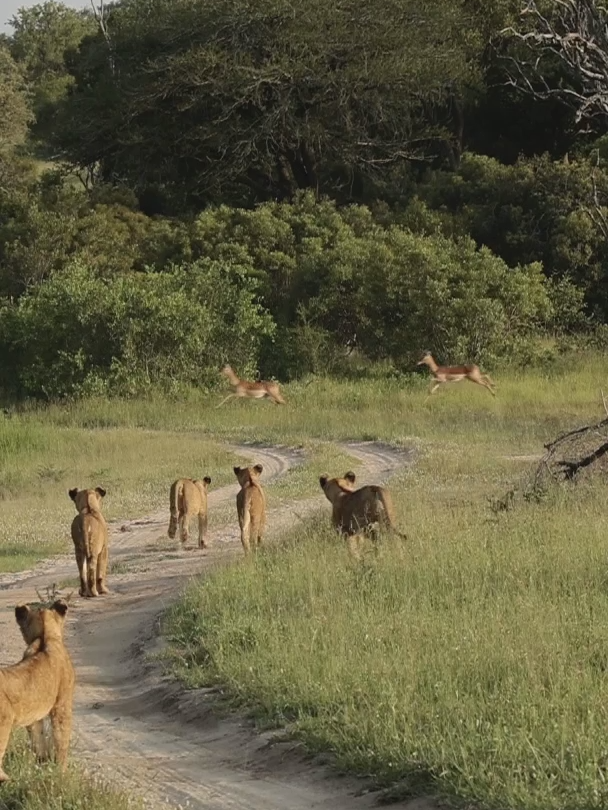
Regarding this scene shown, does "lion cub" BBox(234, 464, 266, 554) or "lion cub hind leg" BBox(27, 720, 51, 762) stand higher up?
"lion cub hind leg" BBox(27, 720, 51, 762)

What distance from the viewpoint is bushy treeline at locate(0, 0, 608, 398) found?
30.0 meters

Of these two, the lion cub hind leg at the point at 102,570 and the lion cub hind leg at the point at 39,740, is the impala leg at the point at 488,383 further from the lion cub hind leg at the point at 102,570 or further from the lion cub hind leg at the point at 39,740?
the lion cub hind leg at the point at 39,740

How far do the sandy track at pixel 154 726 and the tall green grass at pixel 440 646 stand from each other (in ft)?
0.54

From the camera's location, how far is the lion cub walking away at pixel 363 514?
35.5ft

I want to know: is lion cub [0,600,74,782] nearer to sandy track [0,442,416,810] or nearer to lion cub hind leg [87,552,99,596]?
sandy track [0,442,416,810]

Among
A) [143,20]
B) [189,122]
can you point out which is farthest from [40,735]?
[143,20]

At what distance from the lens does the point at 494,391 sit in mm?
27156

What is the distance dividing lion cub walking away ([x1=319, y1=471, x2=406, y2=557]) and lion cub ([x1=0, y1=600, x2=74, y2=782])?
410 centimetres

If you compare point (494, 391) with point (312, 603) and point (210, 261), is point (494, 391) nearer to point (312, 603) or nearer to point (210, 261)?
point (210, 261)

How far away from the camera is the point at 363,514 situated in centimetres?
1105

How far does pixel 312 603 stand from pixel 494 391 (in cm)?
1877

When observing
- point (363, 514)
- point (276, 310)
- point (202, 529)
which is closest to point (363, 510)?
point (363, 514)

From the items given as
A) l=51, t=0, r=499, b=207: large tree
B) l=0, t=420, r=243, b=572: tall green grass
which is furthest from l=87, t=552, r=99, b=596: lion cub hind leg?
l=51, t=0, r=499, b=207: large tree

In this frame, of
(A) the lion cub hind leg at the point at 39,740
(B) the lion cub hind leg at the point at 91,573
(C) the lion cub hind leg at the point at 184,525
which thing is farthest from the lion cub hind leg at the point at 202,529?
(A) the lion cub hind leg at the point at 39,740
